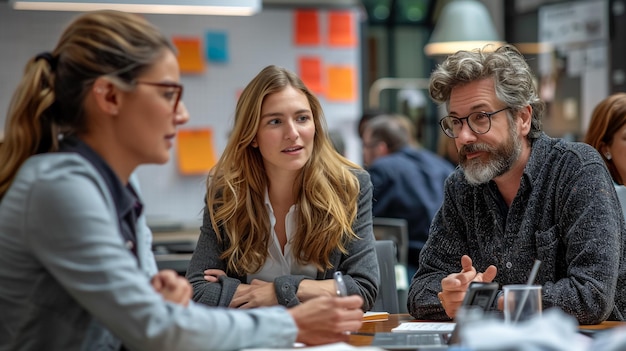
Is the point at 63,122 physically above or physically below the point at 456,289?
above

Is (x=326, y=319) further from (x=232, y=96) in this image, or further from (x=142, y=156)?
(x=232, y=96)

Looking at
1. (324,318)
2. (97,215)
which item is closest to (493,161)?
(324,318)

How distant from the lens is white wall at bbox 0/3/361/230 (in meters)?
5.61

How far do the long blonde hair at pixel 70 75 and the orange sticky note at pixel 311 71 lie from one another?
166 inches

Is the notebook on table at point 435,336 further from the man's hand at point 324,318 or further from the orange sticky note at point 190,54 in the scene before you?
the orange sticky note at point 190,54

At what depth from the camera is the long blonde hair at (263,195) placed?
106 inches

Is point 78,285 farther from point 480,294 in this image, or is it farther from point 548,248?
point 548,248

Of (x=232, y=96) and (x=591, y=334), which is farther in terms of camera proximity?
(x=232, y=96)

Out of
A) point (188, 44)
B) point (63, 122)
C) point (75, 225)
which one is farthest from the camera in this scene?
point (188, 44)

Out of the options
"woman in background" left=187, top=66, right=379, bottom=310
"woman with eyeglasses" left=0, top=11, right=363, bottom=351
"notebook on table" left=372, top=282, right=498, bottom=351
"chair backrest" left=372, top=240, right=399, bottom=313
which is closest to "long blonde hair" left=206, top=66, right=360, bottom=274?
"woman in background" left=187, top=66, right=379, bottom=310

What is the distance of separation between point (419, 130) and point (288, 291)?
808 cm

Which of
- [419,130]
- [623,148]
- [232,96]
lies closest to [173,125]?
[623,148]

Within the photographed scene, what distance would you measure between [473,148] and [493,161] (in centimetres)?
7

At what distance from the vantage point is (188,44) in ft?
19.1
